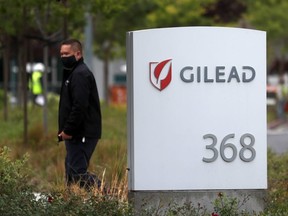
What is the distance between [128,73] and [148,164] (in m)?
0.86

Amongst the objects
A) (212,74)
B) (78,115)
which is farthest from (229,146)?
(78,115)

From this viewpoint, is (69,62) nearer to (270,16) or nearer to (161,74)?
(161,74)

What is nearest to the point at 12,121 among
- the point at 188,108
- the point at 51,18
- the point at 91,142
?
the point at 51,18

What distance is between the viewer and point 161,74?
9273mm

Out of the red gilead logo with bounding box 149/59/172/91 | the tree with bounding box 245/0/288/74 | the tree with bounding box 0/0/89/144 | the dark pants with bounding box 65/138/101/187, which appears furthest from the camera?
the tree with bounding box 245/0/288/74

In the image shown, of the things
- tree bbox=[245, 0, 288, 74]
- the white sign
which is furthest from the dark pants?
tree bbox=[245, 0, 288, 74]

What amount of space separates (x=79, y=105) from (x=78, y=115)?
0.10 meters

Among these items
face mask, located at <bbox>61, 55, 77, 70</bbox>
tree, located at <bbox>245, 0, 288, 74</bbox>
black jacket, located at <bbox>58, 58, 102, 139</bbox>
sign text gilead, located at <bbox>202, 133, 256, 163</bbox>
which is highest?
tree, located at <bbox>245, 0, 288, 74</bbox>

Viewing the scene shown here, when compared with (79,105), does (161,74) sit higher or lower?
higher

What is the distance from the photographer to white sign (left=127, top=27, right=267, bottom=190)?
931 cm

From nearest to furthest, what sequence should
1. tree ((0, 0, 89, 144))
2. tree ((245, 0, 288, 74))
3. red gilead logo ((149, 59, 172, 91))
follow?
red gilead logo ((149, 59, 172, 91)) → tree ((0, 0, 89, 144)) → tree ((245, 0, 288, 74))

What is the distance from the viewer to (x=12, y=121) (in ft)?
72.0

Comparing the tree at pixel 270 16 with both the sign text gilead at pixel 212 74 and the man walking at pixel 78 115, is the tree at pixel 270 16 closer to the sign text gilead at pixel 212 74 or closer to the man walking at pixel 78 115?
the man walking at pixel 78 115

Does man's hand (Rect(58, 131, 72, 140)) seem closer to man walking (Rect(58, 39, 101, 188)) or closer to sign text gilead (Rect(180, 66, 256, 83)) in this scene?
man walking (Rect(58, 39, 101, 188))
